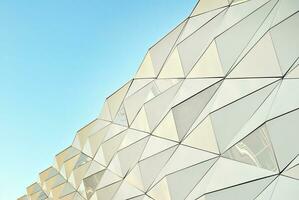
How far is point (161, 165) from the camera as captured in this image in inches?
664

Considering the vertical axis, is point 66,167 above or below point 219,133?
above

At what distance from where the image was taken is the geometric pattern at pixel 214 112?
36.0 ft

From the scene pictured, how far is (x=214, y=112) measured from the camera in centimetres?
1388

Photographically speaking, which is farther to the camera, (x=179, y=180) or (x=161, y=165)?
(x=161, y=165)

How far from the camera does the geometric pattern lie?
1098cm

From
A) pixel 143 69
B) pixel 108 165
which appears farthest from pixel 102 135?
pixel 143 69

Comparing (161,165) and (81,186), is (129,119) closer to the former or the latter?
(161,165)

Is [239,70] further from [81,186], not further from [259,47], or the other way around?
[81,186]

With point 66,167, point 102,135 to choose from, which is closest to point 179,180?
point 102,135

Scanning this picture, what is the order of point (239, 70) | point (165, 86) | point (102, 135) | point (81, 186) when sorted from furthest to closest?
point (81, 186)
point (102, 135)
point (165, 86)
point (239, 70)

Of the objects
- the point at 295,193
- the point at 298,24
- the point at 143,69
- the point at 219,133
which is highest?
the point at 143,69

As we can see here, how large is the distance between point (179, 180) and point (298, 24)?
8060 millimetres

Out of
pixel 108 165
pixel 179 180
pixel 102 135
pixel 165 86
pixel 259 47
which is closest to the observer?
pixel 259 47

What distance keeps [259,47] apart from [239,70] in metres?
1.26
